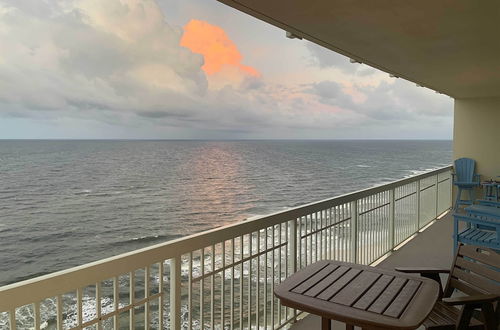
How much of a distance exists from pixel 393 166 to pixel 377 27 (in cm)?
5899

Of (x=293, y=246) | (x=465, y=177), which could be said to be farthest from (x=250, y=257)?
(x=465, y=177)

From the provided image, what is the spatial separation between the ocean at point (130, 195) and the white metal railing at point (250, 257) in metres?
19.4

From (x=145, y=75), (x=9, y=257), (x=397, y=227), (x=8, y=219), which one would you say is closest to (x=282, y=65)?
(x=145, y=75)

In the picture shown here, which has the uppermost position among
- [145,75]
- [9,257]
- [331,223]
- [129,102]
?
[145,75]

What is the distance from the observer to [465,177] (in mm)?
9086

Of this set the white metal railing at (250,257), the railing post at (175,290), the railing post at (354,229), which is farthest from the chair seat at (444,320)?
the railing post at (354,229)

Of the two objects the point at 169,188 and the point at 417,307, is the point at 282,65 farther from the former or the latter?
the point at 417,307

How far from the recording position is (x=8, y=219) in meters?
Answer: 33.2

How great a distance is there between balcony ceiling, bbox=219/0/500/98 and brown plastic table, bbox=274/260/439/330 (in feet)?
6.13

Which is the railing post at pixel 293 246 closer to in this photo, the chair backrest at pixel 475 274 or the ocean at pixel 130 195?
the chair backrest at pixel 475 274

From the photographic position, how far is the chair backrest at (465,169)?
29.7ft

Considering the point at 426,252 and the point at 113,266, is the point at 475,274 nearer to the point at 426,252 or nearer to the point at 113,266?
the point at 113,266

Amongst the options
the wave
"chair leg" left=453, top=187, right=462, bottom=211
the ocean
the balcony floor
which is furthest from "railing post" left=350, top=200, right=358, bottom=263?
the wave

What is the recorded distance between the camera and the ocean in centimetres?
2666
